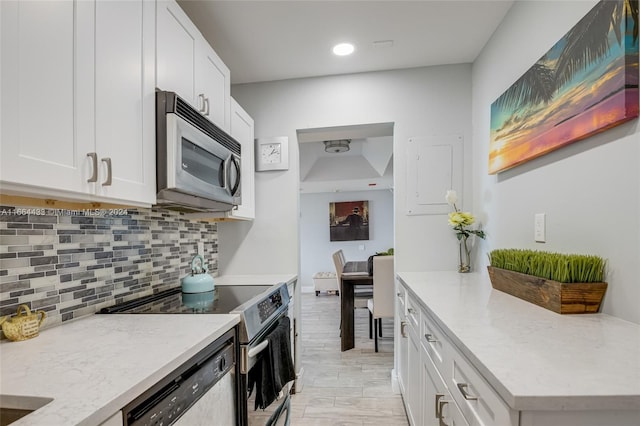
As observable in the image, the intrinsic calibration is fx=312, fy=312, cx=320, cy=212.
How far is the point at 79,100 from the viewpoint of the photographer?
0.94 meters

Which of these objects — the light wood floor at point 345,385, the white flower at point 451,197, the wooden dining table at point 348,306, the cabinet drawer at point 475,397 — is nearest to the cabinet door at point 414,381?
the light wood floor at point 345,385

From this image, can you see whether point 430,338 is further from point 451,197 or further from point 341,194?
point 341,194

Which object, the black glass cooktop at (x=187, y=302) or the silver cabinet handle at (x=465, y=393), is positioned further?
the black glass cooktop at (x=187, y=302)

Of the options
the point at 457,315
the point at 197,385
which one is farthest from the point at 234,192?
the point at 457,315

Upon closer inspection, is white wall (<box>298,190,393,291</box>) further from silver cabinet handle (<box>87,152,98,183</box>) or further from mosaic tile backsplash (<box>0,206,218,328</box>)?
silver cabinet handle (<box>87,152,98,183</box>)

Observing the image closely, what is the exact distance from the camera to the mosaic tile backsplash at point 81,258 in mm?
1032

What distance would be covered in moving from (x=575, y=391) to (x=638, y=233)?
0.66 m

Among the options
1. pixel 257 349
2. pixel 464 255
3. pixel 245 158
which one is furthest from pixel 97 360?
pixel 464 255

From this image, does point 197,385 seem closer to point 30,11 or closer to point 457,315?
point 457,315

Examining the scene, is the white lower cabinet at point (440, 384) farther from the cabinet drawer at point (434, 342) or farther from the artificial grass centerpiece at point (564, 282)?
the artificial grass centerpiece at point (564, 282)

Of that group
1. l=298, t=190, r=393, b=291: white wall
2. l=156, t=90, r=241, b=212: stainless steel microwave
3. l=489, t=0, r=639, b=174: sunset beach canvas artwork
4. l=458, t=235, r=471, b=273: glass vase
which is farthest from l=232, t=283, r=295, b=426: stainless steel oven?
l=298, t=190, r=393, b=291: white wall

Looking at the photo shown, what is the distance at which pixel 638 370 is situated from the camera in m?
0.69

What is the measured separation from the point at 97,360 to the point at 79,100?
2.46 feet

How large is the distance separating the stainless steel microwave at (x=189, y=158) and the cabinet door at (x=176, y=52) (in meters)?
0.11
